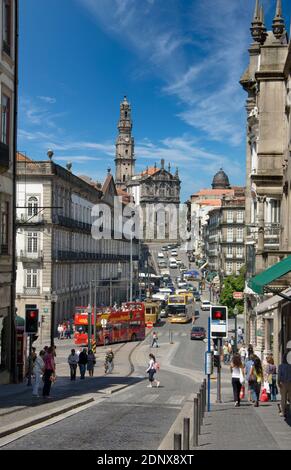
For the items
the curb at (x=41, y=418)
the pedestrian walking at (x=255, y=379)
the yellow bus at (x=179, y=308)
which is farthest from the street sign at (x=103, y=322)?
the pedestrian walking at (x=255, y=379)

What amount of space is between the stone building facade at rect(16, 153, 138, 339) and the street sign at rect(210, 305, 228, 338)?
35.1 m

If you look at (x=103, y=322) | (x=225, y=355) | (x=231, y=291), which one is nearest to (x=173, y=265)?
(x=231, y=291)

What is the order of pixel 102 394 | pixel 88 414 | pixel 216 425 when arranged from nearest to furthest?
1. pixel 216 425
2. pixel 88 414
3. pixel 102 394

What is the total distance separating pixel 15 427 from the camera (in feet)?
47.5

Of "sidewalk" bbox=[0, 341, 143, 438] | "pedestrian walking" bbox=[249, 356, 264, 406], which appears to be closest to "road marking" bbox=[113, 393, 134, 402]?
"sidewalk" bbox=[0, 341, 143, 438]

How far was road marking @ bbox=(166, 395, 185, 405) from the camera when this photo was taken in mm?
22620

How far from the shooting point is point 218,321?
2009 cm

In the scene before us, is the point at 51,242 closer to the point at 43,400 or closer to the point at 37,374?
the point at 37,374

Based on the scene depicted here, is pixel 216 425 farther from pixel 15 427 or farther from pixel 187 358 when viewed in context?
pixel 187 358

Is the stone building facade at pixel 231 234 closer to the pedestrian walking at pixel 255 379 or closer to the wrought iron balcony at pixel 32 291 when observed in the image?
the wrought iron balcony at pixel 32 291

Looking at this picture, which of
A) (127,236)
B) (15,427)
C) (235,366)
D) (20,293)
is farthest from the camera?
(127,236)

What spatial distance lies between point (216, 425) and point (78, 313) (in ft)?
136
